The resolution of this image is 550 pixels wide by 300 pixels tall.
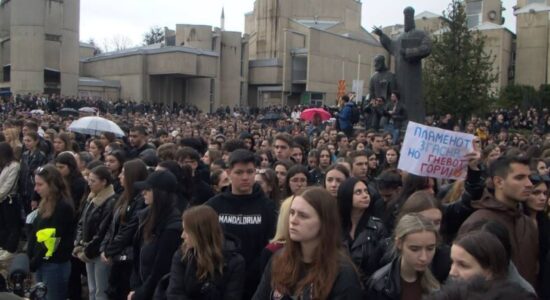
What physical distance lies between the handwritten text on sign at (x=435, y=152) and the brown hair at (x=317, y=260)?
2677 millimetres

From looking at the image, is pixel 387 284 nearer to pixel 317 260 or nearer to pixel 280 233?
pixel 317 260

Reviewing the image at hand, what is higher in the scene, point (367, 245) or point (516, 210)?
point (516, 210)

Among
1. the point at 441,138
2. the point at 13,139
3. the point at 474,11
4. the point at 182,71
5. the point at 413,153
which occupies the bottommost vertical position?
the point at 13,139

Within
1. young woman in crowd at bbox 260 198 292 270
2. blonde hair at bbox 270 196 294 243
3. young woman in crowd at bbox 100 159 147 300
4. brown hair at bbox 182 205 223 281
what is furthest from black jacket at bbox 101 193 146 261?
blonde hair at bbox 270 196 294 243

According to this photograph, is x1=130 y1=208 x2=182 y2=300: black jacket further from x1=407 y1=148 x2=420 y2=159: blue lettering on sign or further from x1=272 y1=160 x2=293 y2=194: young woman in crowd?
x1=407 y1=148 x2=420 y2=159: blue lettering on sign

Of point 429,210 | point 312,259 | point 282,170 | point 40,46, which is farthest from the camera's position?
point 40,46

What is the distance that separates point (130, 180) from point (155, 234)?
3.85 feet

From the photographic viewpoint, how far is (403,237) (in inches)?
153

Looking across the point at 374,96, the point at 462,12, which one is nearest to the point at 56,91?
the point at 462,12

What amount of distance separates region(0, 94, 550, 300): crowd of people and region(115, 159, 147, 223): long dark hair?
0.5 inches

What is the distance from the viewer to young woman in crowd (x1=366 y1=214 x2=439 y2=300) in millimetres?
3797

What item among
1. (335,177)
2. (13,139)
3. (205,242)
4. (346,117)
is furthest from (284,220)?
(346,117)

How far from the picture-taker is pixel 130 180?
6.31 meters

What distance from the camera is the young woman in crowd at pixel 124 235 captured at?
5.90 m
